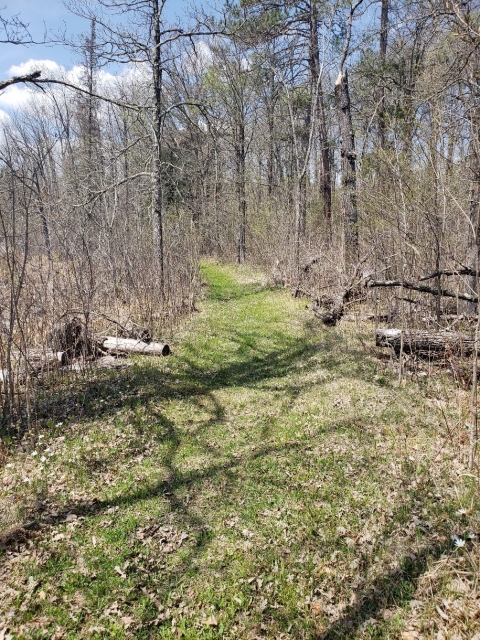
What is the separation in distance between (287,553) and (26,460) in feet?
10.3

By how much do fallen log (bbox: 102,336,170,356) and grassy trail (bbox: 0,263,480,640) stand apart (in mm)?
1397

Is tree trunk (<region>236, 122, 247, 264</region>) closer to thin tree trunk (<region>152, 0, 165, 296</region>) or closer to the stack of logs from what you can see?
thin tree trunk (<region>152, 0, 165, 296</region>)

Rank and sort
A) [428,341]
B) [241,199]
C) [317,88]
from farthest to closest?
[241,199]
[317,88]
[428,341]

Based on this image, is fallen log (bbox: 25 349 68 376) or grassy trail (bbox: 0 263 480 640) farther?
fallen log (bbox: 25 349 68 376)

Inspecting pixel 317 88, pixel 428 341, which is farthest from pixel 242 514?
pixel 317 88

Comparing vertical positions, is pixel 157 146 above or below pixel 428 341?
above

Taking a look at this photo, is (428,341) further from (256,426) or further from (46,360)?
(46,360)

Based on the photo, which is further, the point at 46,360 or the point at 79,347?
the point at 79,347

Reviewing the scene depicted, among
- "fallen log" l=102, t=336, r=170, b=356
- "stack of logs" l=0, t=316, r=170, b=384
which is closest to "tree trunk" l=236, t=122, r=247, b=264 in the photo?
"stack of logs" l=0, t=316, r=170, b=384

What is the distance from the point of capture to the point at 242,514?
4.10m

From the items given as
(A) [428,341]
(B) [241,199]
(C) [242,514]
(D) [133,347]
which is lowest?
(C) [242,514]

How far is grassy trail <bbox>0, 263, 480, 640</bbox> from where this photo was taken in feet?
10.0

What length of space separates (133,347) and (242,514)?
501cm

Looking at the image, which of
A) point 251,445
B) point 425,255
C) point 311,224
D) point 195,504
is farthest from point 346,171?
point 195,504
